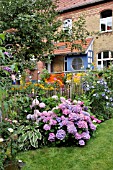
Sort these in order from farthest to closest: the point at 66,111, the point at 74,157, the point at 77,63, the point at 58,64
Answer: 1. the point at 58,64
2. the point at 77,63
3. the point at 66,111
4. the point at 74,157

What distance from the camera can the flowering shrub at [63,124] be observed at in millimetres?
3797

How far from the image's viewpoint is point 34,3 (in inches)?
306

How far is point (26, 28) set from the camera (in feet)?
22.1

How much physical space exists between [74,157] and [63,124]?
61 centimetres

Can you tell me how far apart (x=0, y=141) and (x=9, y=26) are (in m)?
5.17

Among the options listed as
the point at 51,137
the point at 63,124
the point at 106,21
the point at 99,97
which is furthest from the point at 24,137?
the point at 106,21

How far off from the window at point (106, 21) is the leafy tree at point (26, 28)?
33.6ft

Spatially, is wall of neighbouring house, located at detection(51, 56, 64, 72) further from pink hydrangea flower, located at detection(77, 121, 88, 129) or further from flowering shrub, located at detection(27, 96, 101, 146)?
pink hydrangea flower, located at detection(77, 121, 88, 129)

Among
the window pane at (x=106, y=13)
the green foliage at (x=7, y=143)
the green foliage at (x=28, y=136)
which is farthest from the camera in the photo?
the window pane at (x=106, y=13)

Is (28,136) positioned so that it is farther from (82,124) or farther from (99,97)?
(99,97)

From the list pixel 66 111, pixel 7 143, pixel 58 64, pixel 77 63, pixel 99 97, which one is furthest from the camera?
pixel 58 64

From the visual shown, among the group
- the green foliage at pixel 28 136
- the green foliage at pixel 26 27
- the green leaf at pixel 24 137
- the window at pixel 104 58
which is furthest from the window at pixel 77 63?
the green leaf at pixel 24 137

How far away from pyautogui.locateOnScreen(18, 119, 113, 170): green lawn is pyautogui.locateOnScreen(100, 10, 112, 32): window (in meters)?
14.8

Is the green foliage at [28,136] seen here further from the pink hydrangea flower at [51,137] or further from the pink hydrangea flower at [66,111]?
the pink hydrangea flower at [66,111]
